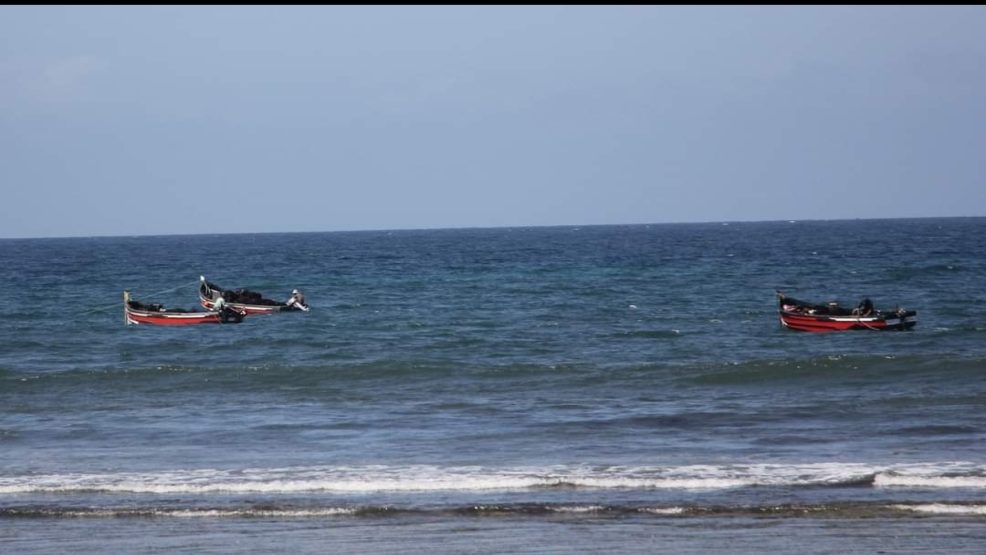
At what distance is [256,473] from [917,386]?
13.6 m

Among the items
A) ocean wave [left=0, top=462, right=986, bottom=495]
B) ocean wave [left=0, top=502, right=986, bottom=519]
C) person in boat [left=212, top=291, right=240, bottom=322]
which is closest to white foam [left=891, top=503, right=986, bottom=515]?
ocean wave [left=0, top=502, right=986, bottom=519]

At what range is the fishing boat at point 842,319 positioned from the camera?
110 feet

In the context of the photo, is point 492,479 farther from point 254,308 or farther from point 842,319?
point 254,308

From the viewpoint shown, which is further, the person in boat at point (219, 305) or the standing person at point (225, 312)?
the person in boat at point (219, 305)

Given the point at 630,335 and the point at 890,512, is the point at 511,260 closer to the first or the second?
the point at 630,335

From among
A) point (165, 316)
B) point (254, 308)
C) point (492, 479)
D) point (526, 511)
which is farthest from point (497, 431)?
point (254, 308)

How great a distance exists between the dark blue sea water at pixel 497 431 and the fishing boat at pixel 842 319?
2.03 feet

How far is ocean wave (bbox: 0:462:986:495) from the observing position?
48.5ft

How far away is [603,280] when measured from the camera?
57781mm

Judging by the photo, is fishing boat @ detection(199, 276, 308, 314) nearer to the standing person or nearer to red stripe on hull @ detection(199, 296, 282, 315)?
red stripe on hull @ detection(199, 296, 282, 315)

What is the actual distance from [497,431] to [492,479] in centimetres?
398

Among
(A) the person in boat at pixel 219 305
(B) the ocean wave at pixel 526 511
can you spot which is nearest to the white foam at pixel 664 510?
(B) the ocean wave at pixel 526 511

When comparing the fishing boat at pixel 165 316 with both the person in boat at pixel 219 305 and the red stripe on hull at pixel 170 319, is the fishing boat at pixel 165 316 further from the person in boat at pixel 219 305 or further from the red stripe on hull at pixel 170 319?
the person in boat at pixel 219 305

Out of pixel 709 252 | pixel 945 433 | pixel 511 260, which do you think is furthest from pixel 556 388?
pixel 709 252
